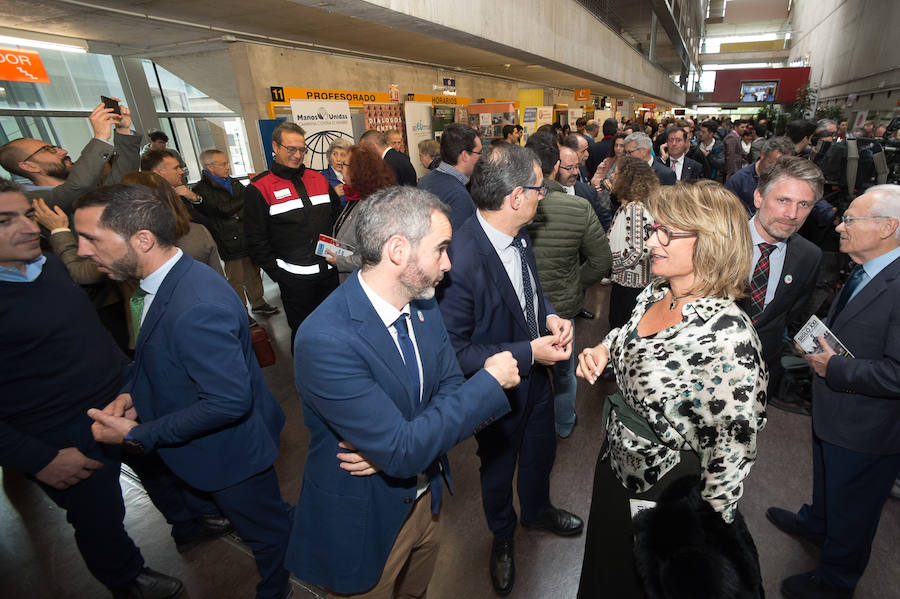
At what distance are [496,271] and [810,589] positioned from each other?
217 centimetres

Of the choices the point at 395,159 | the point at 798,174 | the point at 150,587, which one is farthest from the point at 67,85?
the point at 798,174

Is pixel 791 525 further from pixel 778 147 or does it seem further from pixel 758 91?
pixel 758 91

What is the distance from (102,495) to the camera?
75.0 inches

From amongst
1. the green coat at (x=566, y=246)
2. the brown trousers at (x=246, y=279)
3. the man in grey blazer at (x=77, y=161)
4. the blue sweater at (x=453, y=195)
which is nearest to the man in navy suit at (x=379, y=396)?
the green coat at (x=566, y=246)

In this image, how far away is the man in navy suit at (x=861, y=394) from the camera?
5.19 ft

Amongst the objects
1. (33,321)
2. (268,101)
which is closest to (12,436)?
(33,321)

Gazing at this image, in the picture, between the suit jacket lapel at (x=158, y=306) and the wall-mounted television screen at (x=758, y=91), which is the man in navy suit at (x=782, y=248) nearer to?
the suit jacket lapel at (x=158, y=306)

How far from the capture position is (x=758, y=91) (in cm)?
3153

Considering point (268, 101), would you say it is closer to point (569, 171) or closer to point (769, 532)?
point (569, 171)

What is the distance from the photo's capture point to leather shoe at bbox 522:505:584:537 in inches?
92.8

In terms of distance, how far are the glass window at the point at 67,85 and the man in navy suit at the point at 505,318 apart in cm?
625

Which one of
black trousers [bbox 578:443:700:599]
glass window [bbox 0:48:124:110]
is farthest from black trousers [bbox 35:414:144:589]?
glass window [bbox 0:48:124:110]

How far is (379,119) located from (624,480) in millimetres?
7414

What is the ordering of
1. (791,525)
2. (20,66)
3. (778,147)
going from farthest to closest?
1. (20,66)
2. (778,147)
3. (791,525)
